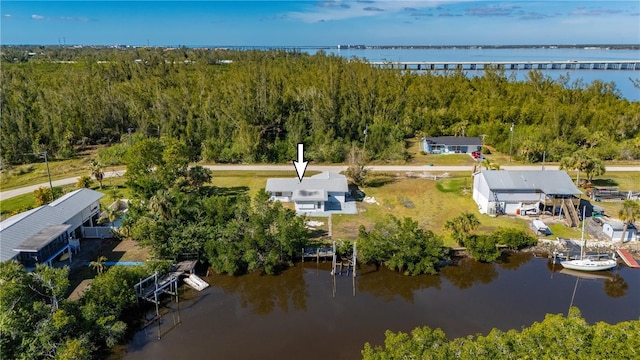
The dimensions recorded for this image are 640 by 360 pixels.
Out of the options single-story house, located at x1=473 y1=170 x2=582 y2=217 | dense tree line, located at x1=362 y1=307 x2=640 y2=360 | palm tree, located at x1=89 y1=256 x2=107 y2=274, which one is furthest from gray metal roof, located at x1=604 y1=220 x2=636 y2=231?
palm tree, located at x1=89 y1=256 x2=107 y2=274

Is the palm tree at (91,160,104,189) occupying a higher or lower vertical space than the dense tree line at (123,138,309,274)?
higher

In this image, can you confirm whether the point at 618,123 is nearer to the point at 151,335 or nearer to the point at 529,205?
the point at 529,205

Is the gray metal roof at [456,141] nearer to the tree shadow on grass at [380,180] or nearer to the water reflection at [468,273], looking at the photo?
the tree shadow on grass at [380,180]

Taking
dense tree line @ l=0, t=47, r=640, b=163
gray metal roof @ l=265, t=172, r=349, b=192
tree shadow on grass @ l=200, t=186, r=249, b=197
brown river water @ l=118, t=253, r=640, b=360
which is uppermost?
dense tree line @ l=0, t=47, r=640, b=163

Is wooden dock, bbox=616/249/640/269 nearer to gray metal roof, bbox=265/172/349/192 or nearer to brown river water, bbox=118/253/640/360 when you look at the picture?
brown river water, bbox=118/253/640/360

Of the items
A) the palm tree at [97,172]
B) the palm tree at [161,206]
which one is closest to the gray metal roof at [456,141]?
Answer: the palm tree at [161,206]

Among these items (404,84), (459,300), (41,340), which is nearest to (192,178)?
(41,340)
